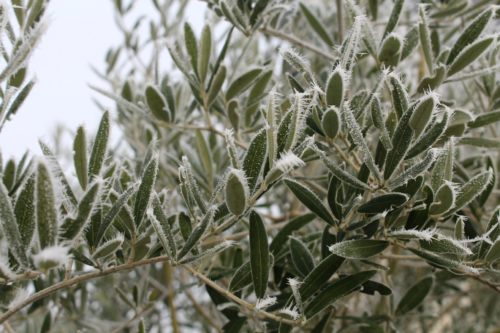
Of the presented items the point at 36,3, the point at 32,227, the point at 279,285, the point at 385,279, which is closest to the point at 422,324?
the point at 385,279

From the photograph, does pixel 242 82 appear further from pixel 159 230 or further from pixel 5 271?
pixel 5 271

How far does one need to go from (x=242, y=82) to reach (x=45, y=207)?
0.55 metres

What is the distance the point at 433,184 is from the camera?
0.60m

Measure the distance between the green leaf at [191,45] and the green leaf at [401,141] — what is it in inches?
18.2

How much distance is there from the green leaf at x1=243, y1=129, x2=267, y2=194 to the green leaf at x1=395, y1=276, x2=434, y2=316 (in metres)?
0.64

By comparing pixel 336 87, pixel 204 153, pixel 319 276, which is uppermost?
pixel 336 87

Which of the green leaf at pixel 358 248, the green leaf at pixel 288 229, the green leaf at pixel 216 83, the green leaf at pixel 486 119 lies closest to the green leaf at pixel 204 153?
the green leaf at pixel 216 83

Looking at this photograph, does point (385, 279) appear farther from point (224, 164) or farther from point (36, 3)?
point (36, 3)

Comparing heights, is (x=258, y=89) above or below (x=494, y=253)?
above

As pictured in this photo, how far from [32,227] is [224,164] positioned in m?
0.76

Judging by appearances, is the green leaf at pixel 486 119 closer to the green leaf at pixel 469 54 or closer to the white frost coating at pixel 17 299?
the green leaf at pixel 469 54

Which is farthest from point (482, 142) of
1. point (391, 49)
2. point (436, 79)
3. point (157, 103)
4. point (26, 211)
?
point (26, 211)

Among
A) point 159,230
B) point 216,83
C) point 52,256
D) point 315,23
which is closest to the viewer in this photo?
point 52,256

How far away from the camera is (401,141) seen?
53 cm
